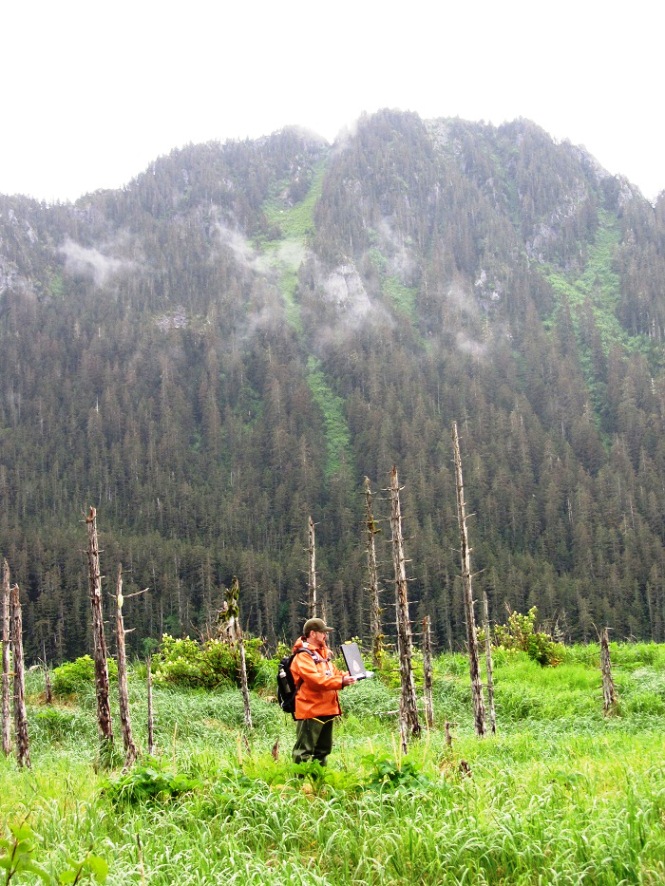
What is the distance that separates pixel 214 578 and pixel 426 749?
10311 cm

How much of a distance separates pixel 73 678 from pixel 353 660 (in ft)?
81.3

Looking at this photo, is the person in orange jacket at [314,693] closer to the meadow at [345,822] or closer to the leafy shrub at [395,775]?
the meadow at [345,822]

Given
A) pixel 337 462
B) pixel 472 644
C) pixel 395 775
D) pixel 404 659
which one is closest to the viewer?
pixel 395 775

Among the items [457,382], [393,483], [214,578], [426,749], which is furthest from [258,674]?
[457,382]

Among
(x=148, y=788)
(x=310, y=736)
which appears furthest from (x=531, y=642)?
(x=148, y=788)

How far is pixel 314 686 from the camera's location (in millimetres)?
8477

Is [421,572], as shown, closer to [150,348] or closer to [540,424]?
[540,424]

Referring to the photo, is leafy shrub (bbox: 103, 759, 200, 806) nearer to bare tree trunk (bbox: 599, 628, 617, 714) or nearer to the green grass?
bare tree trunk (bbox: 599, 628, 617, 714)

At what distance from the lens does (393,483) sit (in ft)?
62.8

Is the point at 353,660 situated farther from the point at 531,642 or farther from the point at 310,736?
the point at 531,642

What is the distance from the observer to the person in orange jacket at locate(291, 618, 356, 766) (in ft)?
27.8

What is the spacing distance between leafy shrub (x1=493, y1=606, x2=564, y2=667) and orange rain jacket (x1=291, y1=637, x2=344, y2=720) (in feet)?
84.9

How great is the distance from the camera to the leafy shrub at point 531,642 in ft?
109

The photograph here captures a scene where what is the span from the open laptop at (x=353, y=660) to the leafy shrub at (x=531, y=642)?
2585 cm
